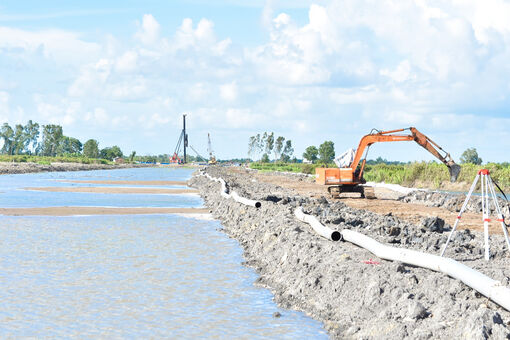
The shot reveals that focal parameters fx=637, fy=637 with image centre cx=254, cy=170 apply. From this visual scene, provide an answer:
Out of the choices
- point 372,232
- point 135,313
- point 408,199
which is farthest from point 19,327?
point 408,199

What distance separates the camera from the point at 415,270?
11023 millimetres

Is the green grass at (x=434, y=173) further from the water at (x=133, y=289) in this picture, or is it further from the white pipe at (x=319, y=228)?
the water at (x=133, y=289)

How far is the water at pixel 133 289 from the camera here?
32.6ft

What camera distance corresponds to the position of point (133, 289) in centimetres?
1269

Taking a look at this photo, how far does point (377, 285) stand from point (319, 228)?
7.06m

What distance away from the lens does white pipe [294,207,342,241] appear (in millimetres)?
15773

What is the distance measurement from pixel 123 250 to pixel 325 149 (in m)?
176

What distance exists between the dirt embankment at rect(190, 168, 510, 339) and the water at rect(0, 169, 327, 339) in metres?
0.55

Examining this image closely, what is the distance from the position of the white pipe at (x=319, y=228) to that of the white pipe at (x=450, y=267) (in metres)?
1.53

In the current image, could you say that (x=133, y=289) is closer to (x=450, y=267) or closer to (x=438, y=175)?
(x=450, y=267)

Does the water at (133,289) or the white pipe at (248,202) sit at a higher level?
the white pipe at (248,202)

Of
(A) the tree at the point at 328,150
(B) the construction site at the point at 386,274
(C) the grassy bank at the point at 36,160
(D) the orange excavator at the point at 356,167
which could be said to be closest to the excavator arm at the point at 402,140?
(D) the orange excavator at the point at 356,167

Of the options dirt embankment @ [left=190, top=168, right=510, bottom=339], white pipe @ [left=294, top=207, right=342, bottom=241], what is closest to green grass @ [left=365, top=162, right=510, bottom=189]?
white pipe @ [left=294, top=207, right=342, bottom=241]

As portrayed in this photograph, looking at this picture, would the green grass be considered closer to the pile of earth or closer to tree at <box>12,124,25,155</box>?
the pile of earth
